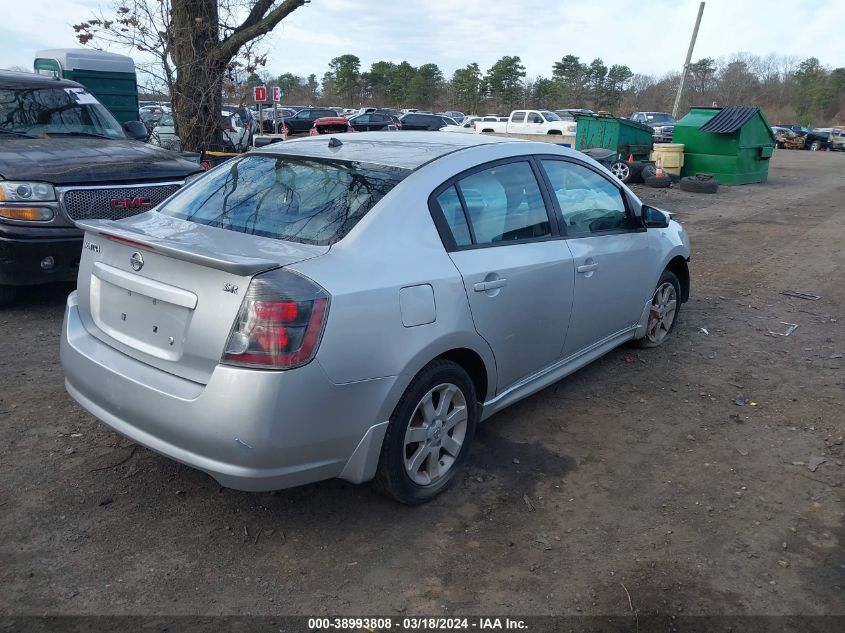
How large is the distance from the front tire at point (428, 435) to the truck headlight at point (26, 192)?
12.7ft

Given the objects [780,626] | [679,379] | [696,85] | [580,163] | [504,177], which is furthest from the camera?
[696,85]

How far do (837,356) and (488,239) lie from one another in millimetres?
3590

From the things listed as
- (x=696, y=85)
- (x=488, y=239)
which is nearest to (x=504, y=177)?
(x=488, y=239)

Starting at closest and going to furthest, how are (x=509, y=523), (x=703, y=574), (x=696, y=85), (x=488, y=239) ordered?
(x=703, y=574), (x=509, y=523), (x=488, y=239), (x=696, y=85)

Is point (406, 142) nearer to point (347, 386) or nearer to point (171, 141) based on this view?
point (347, 386)

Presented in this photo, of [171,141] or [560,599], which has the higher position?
[171,141]

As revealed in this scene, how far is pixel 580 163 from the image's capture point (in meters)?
4.59

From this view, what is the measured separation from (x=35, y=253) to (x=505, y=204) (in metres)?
3.71

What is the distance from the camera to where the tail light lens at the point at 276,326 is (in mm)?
2678

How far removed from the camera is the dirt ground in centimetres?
278

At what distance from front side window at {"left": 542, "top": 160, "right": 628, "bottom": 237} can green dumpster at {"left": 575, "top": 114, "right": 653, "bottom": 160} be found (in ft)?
43.7

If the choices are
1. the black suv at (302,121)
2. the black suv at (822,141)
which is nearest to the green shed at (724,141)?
the black suv at (302,121)

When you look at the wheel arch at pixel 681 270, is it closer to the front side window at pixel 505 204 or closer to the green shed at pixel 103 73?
the front side window at pixel 505 204

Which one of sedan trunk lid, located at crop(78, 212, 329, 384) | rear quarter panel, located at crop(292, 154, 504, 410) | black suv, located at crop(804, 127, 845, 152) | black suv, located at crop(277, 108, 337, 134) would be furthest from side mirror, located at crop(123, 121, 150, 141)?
black suv, located at crop(804, 127, 845, 152)
